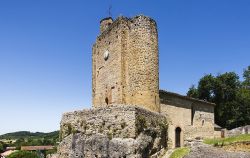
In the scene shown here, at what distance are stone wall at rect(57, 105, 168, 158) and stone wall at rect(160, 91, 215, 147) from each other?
359cm

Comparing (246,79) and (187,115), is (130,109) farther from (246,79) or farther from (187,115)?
(246,79)

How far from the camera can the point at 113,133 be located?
852 inches

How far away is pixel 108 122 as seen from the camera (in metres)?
22.0

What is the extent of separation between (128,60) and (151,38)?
2.51 m

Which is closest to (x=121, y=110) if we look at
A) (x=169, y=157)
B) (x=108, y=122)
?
(x=108, y=122)

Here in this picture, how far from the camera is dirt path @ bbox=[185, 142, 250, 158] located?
18638 millimetres

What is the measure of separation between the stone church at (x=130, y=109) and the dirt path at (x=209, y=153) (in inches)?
121

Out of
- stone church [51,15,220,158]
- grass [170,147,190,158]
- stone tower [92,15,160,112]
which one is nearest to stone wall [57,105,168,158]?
stone church [51,15,220,158]

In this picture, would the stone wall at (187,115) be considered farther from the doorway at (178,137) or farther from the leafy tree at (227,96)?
the leafy tree at (227,96)

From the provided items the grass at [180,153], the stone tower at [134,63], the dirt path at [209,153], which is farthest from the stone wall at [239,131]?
the dirt path at [209,153]

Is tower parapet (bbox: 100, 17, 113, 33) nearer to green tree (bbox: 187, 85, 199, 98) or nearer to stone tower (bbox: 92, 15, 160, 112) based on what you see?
stone tower (bbox: 92, 15, 160, 112)

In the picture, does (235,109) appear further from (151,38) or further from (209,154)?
(209,154)

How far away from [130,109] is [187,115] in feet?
34.0

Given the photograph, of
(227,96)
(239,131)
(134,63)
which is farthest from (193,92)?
(134,63)
